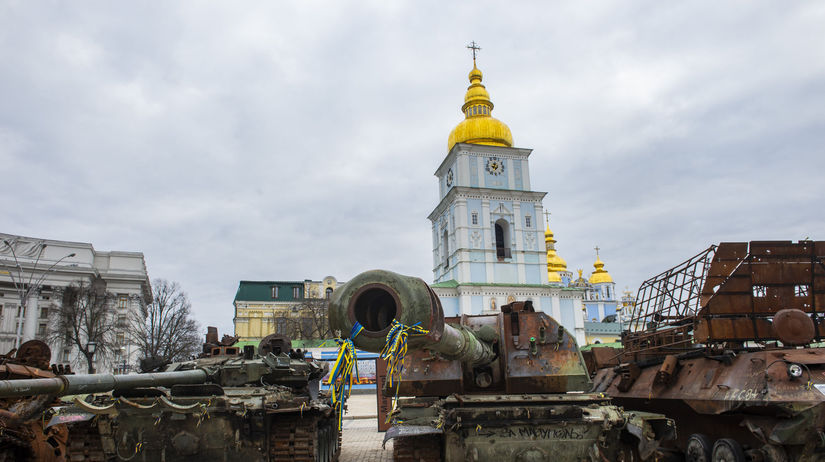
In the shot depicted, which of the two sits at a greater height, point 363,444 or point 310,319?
point 310,319

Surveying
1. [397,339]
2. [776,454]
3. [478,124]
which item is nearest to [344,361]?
[397,339]

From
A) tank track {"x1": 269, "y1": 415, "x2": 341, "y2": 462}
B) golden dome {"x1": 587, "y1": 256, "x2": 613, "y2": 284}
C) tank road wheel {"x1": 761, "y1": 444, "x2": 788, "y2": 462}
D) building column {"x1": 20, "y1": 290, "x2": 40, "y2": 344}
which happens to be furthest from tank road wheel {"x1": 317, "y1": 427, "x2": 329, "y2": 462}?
golden dome {"x1": 587, "y1": 256, "x2": 613, "y2": 284}

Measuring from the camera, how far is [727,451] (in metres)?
8.06

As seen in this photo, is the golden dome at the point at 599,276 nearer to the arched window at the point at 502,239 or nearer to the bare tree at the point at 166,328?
the arched window at the point at 502,239

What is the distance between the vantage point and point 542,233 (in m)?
45.3

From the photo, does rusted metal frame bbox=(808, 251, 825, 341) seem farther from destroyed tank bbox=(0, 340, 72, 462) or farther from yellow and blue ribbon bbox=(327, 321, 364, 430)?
destroyed tank bbox=(0, 340, 72, 462)

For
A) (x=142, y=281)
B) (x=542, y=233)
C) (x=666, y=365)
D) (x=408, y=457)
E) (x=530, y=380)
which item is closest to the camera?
(x=408, y=457)

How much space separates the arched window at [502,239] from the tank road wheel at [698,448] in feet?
117

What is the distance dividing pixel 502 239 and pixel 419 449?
39173 mm

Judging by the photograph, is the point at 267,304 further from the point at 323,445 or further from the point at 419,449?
the point at 419,449

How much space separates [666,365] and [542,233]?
3601 cm

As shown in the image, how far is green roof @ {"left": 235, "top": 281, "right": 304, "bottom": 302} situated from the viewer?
65438mm

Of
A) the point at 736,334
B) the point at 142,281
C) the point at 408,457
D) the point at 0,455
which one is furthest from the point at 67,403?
the point at 142,281

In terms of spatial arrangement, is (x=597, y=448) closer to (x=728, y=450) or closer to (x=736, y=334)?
(x=728, y=450)
